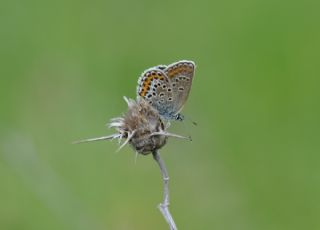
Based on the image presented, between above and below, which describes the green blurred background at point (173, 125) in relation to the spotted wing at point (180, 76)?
above

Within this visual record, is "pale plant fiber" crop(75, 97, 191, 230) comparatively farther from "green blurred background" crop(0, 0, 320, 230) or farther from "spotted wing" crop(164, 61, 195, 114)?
"green blurred background" crop(0, 0, 320, 230)

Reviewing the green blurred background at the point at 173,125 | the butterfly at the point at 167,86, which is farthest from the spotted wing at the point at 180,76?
the green blurred background at the point at 173,125

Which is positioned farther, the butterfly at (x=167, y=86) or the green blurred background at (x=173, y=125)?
the green blurred background at (x=173, y=125)

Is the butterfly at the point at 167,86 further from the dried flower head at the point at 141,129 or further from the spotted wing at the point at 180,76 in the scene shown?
the dried flower head at the point at 141,129

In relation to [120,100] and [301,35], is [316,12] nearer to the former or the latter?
[301,35]

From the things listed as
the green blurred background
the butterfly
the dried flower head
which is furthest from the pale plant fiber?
the green blurred background

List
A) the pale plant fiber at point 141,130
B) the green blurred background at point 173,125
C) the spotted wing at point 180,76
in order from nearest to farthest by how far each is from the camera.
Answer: the pale plant fiber at point 141,130, the spotted wing at point 180,76, the green blurred background at point 173,125

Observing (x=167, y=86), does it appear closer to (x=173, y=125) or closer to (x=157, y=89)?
(x=157, y=89)

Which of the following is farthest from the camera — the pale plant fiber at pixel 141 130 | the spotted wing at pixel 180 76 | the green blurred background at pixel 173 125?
the green blurred background at pixel 173 125

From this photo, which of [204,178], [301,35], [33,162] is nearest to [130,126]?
[33,162]
